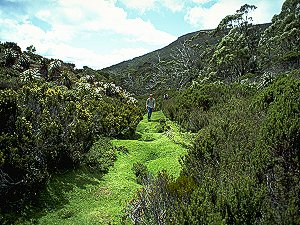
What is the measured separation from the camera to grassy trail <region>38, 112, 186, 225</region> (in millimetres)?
6473

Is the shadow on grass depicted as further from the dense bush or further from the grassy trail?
the dense bush

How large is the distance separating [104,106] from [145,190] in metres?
8.60

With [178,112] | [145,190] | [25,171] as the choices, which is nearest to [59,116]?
[25,171]

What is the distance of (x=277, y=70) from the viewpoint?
2581 centimetres

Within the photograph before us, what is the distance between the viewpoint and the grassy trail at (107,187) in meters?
6.47

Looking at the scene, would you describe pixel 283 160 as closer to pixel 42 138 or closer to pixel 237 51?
pixel 42 138

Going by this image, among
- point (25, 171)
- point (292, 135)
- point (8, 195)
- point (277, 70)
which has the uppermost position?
point (277, 70)

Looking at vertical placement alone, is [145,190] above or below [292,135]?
below

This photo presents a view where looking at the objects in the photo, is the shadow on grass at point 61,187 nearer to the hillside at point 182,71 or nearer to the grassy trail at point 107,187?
the grassy trail at point 107,187

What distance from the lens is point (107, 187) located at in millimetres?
8141

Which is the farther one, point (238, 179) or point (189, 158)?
point (189, 158)

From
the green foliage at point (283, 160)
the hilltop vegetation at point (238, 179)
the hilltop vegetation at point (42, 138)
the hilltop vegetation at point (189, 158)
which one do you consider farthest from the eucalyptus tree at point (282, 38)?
the green foliage at point (283, 160)

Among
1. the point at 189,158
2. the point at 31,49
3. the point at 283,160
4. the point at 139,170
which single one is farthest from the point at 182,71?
the point at 283,160

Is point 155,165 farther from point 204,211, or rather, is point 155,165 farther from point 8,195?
point 204,211
